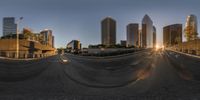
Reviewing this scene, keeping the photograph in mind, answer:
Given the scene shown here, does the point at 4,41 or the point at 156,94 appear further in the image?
the point at 4,41

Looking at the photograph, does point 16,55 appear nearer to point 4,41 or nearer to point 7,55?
point 7,55

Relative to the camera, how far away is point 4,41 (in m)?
83.5

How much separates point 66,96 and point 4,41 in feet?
254

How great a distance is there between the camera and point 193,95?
10.2 meters

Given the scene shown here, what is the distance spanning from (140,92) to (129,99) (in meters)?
1.75

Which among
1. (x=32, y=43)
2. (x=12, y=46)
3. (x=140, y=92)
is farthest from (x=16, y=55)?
(x=140, y=92)

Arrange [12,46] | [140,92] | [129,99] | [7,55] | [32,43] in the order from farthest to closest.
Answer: [32,43] < [12,46] < [7,55] < [140,92] < [129,99]

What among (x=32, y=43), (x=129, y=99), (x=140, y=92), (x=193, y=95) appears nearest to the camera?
(x=129, y=99)

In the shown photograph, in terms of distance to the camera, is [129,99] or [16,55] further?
[16,55]

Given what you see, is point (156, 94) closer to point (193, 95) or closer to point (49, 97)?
point (193, 95)

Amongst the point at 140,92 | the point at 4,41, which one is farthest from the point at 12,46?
the point at 140,92

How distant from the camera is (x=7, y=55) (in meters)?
65.4

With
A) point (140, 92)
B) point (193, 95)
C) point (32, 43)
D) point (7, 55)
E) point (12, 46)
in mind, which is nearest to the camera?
point (193, 95)

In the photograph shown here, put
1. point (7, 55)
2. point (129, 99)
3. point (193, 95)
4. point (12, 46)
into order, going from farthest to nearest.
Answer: point (12, 46), point (7, 55), point (193, 95), point (129, 99)
